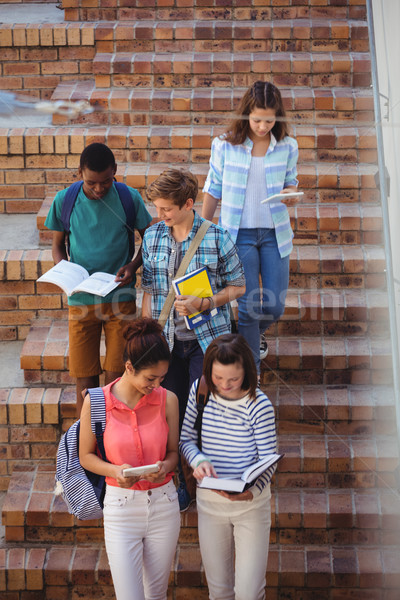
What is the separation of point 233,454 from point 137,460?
351 mm

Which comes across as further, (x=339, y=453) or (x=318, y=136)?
(x=318, y=136)

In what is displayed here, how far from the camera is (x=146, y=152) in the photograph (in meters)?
5.32

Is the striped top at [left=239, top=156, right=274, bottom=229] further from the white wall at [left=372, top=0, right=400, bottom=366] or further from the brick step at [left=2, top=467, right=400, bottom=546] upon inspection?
the brick step at [left=2, top=467, right=400, bottom=546]

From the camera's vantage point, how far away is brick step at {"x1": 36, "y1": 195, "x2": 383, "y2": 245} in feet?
16.1

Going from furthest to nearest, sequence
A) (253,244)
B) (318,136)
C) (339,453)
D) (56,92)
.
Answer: (56,92) < (318,136) < (339,453) < (253,244)

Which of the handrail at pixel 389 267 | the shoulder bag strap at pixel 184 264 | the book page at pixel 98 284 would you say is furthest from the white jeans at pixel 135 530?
the handrail at pixel 389 267

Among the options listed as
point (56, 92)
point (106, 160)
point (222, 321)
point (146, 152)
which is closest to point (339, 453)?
point (222, 321)

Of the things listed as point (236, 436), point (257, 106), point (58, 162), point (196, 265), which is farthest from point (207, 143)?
point (236, 436)

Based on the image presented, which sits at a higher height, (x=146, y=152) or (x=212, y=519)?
(x=146, y=152)

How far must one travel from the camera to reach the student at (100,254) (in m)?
3.61

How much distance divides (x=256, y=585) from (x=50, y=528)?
136cm

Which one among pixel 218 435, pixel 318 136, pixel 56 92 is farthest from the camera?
pixel 56 92

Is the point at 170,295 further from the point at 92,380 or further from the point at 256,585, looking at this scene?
the point at 256,585

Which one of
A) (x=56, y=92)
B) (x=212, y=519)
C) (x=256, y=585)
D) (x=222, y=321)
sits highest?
(x=56, y=92)
